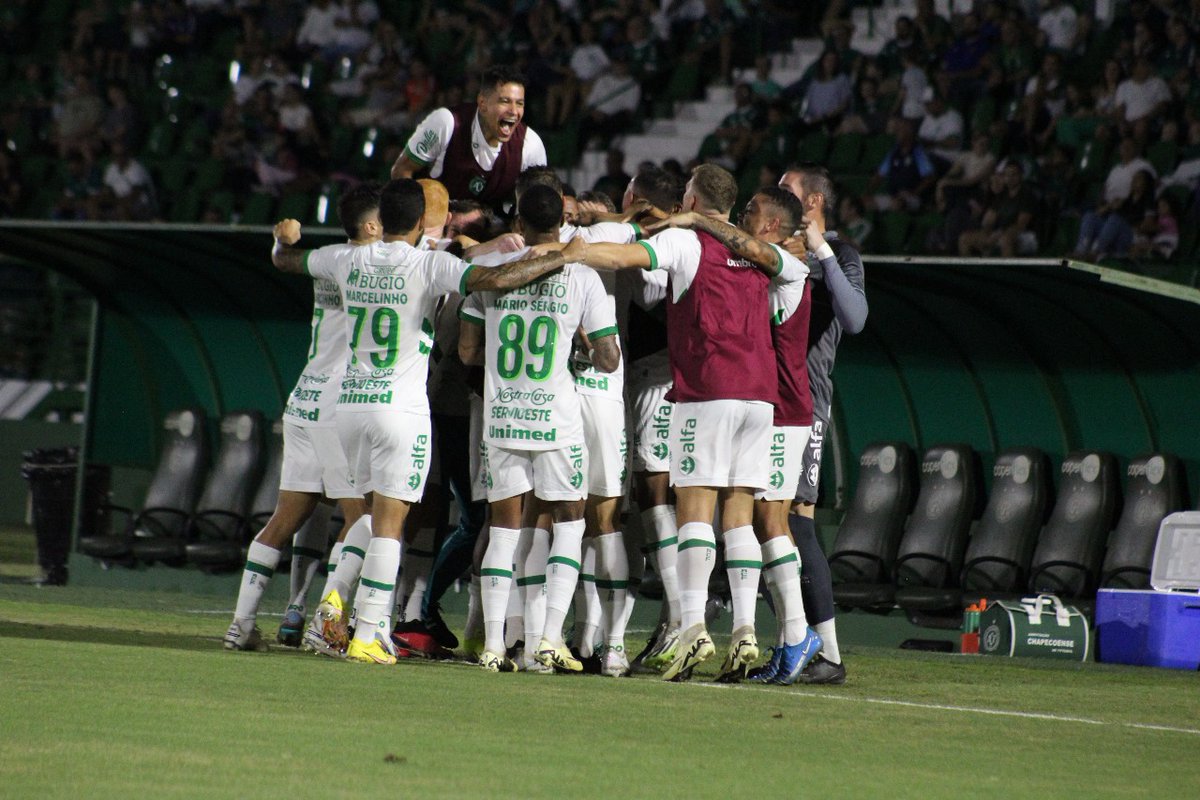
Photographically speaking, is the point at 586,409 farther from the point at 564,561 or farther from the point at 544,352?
the point at 564,561

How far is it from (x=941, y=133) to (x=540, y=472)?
9.48 meters

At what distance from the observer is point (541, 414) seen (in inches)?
316

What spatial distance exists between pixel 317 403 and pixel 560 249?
1.60m

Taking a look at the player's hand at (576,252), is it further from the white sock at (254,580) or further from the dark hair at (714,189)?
the white sock at (254,580)

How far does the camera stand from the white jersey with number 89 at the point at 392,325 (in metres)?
8.20

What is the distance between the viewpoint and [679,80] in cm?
2006

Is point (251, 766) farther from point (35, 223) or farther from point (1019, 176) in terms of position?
point (1019, 176)

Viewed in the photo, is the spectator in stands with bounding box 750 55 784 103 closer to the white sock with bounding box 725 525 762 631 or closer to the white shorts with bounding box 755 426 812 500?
the white shorts with bounding box 755 426 812 500

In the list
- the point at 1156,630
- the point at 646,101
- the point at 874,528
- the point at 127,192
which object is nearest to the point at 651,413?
the point at 1156,630

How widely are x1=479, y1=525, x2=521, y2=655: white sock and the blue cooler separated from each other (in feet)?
13.3

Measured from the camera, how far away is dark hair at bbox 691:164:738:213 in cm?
818

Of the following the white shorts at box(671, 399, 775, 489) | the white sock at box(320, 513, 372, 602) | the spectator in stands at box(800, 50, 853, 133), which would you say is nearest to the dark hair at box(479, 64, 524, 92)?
the white shorts at box(671, 399, 775, 489)

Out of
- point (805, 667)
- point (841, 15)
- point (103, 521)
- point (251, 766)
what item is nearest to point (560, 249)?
point (805, 667)

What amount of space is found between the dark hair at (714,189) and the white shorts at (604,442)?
0.98 meters
